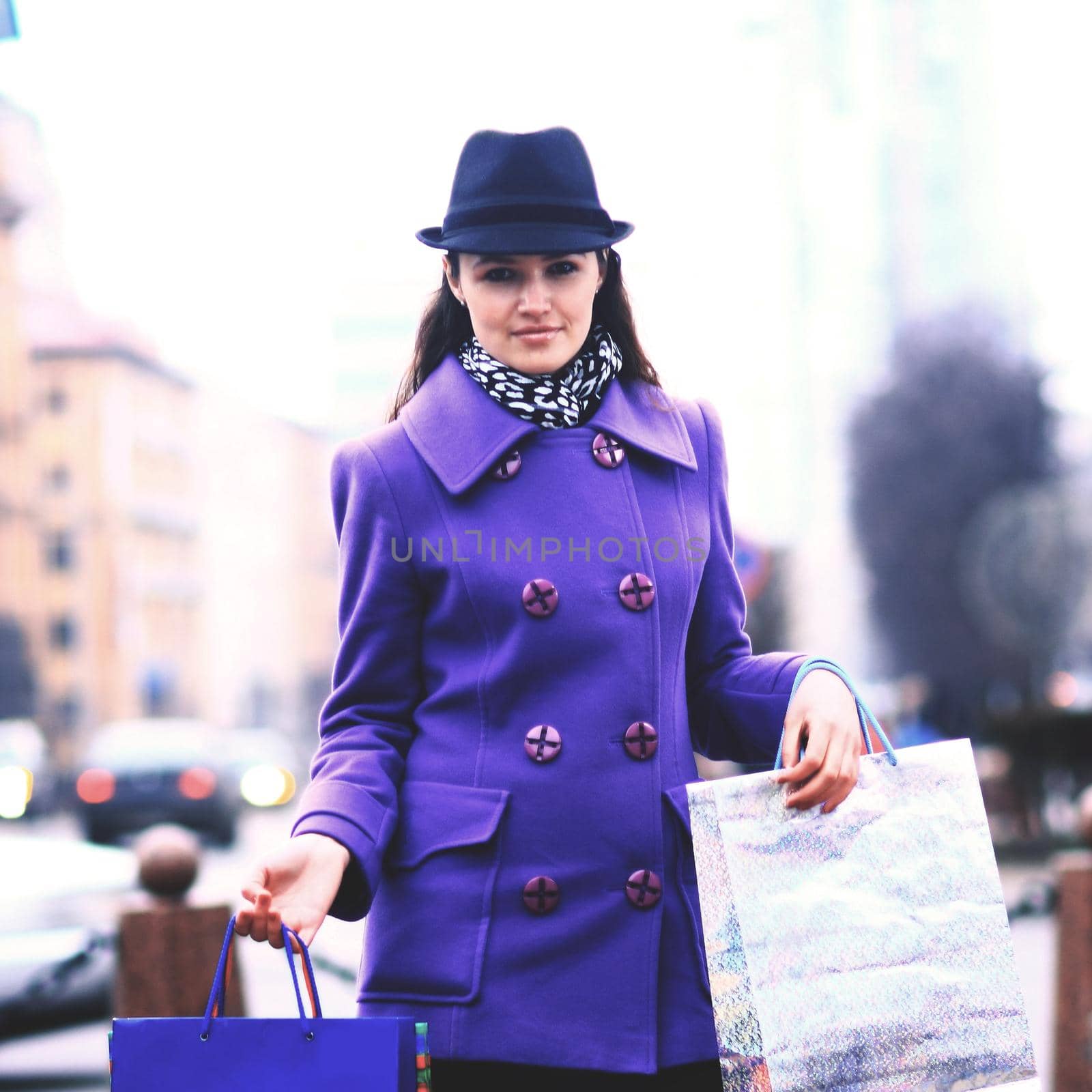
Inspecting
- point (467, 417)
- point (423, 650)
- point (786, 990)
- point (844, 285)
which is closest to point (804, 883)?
point (786, 990)

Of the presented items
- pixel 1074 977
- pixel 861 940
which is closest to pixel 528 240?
pixel 861 940

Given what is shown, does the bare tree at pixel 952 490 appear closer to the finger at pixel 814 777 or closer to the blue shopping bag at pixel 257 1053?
the finger at pixel 814 777

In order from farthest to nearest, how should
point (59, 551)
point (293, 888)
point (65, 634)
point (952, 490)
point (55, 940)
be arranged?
point (59, 551) < point (65, 634) < point (952, 490) < point (55, 940) < point (293, 888)

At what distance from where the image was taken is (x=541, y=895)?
2234mm

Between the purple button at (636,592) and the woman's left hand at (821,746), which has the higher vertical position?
the purple button at (636,592)

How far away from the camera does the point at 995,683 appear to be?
3806 cm

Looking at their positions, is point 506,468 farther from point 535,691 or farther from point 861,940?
point 861,940

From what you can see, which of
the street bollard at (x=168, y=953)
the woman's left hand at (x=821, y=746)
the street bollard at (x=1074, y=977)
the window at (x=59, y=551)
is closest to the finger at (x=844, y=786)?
the woman's left hand at (x=821, y=746)

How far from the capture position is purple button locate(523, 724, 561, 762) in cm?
227

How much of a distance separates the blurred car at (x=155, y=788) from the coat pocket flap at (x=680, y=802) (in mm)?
19569

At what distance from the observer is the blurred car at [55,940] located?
6.98 meters

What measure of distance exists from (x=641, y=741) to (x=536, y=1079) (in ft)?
1.43

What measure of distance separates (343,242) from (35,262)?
37.9m

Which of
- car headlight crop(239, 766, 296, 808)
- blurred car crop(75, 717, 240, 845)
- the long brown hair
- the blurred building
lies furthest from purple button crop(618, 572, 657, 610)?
the blurred building
